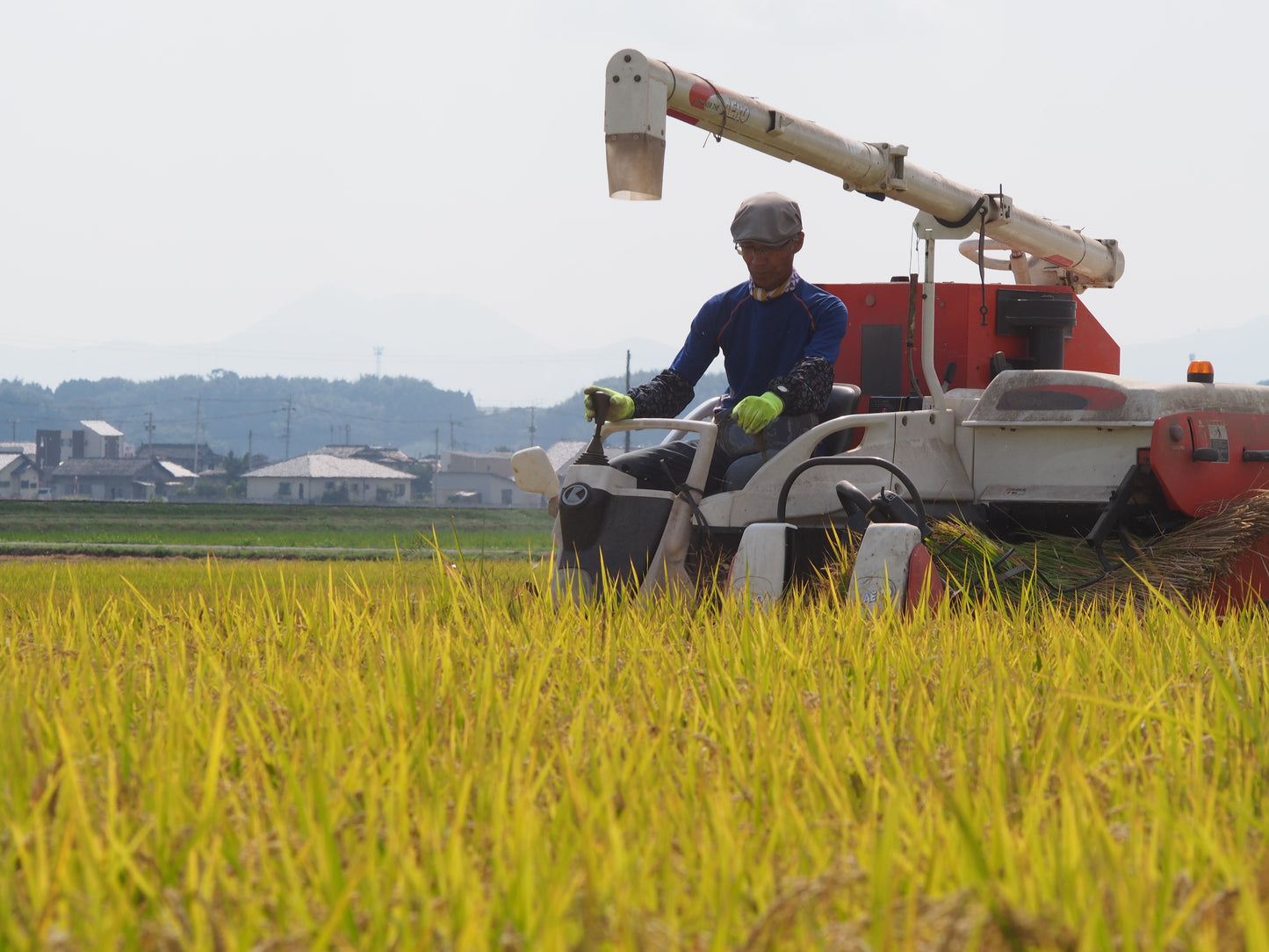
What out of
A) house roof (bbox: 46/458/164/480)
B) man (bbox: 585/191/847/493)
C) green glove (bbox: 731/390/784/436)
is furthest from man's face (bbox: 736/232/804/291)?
house roof (bbox: 46/458/164/480)

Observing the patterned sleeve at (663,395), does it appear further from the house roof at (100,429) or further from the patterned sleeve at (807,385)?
the house roof at (100,429)

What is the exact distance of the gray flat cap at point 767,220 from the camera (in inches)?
226

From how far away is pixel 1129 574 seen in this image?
4.88 meters

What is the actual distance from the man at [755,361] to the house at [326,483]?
9658 cm

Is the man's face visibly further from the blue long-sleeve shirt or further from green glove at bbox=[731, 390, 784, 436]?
green glove at bbox=[731, 390, 784, 436]

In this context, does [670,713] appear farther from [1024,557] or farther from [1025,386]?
[1025,386]

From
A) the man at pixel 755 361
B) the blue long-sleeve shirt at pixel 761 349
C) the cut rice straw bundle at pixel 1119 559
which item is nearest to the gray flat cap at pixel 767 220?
the man at pixel 755 361

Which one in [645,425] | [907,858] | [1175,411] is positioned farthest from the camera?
[645,425]

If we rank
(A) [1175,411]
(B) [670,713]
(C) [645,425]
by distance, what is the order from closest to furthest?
(B) [670,713]
(A) [1175,411]
(C) [645,425]

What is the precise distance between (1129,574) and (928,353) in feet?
5.23

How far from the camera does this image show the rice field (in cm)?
149

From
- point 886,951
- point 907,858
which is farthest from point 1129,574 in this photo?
point 886,951

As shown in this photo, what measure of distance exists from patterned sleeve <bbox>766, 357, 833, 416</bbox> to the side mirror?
103 cm

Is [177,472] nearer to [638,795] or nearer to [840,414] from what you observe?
[840,414]
